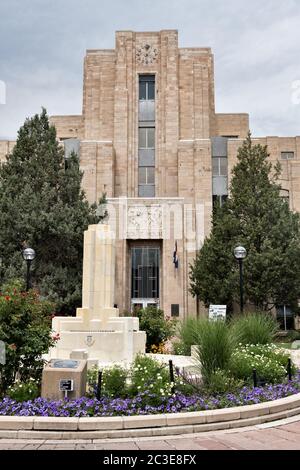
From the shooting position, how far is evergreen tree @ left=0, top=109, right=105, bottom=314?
87.0 feet

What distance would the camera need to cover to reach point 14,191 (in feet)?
91.5

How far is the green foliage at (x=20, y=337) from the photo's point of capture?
9078 mm

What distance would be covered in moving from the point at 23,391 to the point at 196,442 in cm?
357

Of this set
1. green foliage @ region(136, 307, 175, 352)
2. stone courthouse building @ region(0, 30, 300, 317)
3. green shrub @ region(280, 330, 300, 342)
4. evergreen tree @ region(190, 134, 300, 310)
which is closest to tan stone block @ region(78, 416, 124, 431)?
green foliage @ region(136, 307, 175, 352)

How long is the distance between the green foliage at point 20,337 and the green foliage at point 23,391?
36 cm

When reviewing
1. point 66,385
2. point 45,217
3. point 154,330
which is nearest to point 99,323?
point 154,330

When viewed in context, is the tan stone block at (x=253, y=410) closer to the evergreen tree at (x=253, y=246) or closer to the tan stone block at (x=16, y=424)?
the tan stone block at (x=16, y=424)

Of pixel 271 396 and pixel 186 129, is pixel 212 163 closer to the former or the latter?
pixel 186 129

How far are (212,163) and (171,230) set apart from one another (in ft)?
24.0

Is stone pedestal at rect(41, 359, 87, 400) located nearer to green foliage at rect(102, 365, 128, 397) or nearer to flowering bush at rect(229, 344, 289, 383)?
green foliage at rect(102, 365, 128, 397)

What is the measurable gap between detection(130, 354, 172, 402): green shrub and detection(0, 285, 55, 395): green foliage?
2003mm

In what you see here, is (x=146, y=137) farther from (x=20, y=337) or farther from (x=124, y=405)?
(x=124, y=405)

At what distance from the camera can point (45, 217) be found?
87.5 feet
